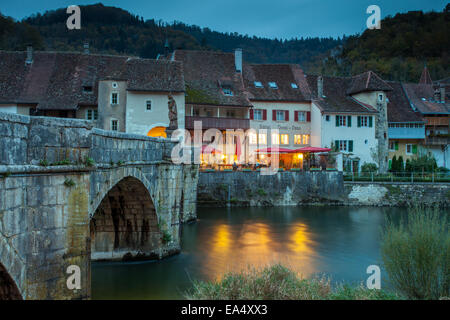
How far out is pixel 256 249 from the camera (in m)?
24.3

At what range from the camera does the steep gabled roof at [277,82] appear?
49.8 meters

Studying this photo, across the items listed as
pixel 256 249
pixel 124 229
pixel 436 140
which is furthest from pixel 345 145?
pixel 124 229

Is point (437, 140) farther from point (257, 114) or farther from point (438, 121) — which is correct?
point (257, 114)

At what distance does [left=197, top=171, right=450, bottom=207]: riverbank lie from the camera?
40.8 meters

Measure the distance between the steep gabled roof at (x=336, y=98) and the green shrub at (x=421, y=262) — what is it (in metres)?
37.3

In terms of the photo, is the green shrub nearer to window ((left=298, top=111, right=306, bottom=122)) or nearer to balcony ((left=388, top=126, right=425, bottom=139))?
window ((left=298, top=111, right=306, bottom=122))

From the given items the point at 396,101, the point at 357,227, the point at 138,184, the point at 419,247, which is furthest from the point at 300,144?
the point at 419,247

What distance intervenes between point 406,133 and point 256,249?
35080 mm

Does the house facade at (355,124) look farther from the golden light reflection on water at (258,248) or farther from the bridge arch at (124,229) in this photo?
the bridge arch at (124,229)

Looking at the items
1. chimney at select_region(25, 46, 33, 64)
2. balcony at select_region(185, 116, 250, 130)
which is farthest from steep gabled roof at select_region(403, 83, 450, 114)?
chimney at select_region(25, 46, 33, 64)

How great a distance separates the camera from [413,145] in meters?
54.7

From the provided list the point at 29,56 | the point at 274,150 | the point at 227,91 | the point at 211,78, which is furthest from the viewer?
the point at 211,78

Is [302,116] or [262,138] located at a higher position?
[302,116]

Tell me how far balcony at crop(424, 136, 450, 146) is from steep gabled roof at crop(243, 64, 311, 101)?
15.5 metres
